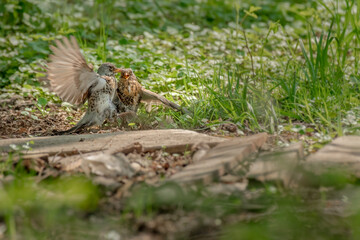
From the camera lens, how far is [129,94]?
511 centimetres

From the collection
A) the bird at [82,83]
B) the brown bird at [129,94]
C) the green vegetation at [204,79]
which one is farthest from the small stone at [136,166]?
the brown bird at [129,94]

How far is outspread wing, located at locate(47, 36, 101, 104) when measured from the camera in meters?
4.63

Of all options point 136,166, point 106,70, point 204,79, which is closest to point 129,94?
point 106,70

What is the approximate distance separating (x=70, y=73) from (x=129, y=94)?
0.66 meters

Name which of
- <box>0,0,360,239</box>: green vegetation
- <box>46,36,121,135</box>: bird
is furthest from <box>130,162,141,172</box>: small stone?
<box>46,36,121,135</box>: bird

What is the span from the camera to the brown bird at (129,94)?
16.7 ft

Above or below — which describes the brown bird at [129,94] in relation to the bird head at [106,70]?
below

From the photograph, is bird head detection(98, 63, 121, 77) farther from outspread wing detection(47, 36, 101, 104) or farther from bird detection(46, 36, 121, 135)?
outspread wing detection(47, 36, 101, 104)

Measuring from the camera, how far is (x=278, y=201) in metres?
2.55

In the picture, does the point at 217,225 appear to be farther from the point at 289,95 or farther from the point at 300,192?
the point at 289,95

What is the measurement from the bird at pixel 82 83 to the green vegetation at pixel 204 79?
58cm

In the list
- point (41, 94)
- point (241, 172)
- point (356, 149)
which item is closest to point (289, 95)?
point (356, 149)

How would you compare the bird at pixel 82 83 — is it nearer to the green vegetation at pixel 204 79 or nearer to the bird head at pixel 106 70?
the bird head at pixel 106 70

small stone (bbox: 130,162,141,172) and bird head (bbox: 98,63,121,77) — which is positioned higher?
bird head (bbox: 98,63,121,77)
